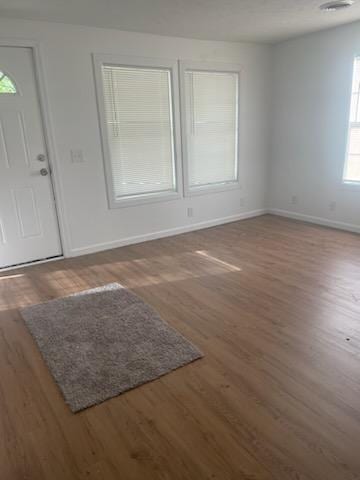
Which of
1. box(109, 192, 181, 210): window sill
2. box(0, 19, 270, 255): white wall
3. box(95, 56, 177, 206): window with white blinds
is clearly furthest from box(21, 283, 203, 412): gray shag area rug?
box(95, 56, 177, 206): window with white blinds

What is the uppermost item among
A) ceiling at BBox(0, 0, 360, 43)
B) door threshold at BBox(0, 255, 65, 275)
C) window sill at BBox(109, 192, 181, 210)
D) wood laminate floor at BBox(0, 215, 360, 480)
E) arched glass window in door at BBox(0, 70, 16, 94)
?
ceiling at BBox(0, 0, 360, 43)

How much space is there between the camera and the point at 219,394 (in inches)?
74.9

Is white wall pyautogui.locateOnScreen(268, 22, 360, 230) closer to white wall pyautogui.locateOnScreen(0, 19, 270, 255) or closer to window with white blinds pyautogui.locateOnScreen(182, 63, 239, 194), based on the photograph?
white wall pyautogui.locateOnScreen(0, 19, 270, 255)

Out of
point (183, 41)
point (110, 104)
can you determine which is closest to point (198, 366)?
point (110, 104)

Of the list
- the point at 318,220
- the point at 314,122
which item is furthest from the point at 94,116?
the point at 318,220

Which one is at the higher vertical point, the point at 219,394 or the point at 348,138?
the point at 348,138

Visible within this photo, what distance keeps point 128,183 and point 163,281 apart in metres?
1.57

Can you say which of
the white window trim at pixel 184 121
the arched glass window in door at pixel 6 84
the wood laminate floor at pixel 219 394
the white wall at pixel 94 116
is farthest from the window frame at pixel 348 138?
the arched glass window in door at pixel 6 84

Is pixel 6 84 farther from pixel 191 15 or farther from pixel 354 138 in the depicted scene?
pixel 354 138

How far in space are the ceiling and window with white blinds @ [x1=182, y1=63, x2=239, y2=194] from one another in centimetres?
58

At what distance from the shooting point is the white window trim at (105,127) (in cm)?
387

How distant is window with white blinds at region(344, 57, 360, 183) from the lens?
170 inches

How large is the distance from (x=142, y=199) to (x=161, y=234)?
577 mm

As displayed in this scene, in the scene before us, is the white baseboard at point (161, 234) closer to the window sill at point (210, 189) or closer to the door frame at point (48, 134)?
the door frame at point (48, 134)
